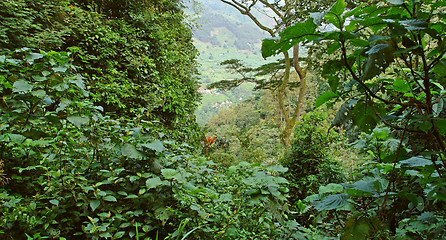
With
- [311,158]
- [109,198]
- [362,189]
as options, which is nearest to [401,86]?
[362,189]

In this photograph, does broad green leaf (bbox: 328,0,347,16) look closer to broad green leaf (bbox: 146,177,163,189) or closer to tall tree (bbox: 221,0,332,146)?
broad green leaf (bbox: 146,177,163,189)

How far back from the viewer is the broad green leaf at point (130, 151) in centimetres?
129

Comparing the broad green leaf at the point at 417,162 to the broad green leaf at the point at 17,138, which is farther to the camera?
the broad green leaf at the point at 17,138

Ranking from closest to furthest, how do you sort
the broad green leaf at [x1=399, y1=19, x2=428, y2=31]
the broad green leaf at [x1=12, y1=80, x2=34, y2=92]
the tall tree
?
the broad green leaf at [x1=399, y1=19, x2=428, y2=31]
the broad green leaf at [x1=12, y1=80, x2=34, y2=92]
the tall tree

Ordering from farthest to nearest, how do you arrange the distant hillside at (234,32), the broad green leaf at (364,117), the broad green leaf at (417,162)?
the distant hillside at (234,32)
the broad green leaf at (364,117)
the broad green leaf at (417,162)

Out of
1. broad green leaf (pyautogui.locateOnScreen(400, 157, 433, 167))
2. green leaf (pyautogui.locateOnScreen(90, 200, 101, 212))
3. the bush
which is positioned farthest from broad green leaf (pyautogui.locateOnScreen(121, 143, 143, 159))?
the bush

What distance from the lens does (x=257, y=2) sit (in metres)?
8.60

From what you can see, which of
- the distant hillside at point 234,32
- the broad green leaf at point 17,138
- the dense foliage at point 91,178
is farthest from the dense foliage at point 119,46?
the distant hillside at point 234,32

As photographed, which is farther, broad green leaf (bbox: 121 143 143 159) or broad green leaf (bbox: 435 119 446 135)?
broad green leaf (bbox: 121 143 143 159)

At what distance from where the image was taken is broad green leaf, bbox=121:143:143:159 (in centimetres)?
129

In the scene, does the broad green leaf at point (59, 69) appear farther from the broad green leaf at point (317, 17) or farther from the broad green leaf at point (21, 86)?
the broad green leaf at point (317, 17)

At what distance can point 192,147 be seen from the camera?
78.2 inches

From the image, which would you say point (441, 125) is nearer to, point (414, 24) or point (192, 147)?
point (414, 24)

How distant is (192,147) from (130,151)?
744 millimetres
